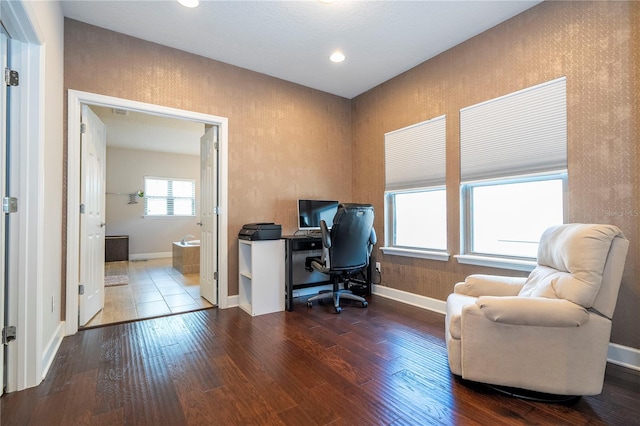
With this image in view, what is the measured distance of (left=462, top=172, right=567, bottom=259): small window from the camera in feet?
7.91

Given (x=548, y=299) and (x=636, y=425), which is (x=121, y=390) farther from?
(x=636, y=425)

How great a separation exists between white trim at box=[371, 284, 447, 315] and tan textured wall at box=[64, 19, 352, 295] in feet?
4.34

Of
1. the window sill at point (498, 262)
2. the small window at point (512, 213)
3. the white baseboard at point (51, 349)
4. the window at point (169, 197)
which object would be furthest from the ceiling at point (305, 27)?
the window at point (169, 197)

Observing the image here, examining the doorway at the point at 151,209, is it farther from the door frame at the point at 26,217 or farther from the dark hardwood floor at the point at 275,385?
the door frame at the point at 26,217

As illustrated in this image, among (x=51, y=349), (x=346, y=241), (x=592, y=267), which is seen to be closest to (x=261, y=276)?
(x=346, y=241)

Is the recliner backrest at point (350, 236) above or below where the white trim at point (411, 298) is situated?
above

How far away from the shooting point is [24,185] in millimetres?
1690

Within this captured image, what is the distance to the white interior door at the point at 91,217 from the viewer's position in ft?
8.70

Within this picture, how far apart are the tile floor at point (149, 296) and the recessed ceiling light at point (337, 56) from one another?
9.73 ft

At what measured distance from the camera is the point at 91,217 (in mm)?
2816

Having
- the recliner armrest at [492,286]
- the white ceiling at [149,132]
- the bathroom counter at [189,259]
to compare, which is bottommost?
the bathroom counter at [189,259]

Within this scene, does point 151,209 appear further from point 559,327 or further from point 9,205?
point 559,327

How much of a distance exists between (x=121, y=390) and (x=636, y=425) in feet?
8.44

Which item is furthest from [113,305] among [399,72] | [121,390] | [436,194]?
[399,72]
